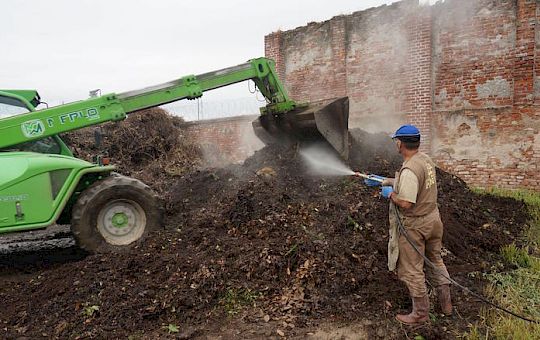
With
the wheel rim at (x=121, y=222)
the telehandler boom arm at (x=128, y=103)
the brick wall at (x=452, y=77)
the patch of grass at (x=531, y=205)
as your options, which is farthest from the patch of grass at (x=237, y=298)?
the brick wall at (x=452, y=77)

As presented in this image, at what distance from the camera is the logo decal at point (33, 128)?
5.54 m

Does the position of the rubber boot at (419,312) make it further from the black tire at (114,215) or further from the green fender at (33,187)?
the green fender at (33,187)

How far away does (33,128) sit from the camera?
220 inches

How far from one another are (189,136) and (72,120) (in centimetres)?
932

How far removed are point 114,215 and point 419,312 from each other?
4.00m

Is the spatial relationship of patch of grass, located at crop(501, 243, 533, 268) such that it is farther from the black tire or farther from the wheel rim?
the wheel rim

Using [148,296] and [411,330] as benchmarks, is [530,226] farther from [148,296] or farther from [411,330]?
[148,296]

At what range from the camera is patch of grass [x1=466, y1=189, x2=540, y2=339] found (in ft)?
11.8

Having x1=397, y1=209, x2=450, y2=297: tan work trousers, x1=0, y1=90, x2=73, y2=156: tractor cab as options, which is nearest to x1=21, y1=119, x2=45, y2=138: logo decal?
x1=0, y1=90, x2=73, y2=156: tractor cab

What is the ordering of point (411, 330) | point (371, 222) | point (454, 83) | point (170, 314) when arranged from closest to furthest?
point (411, 330) → point (170, 314) → point (371, 222) → point (454, 83)

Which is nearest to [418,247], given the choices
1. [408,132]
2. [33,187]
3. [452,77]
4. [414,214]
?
[414,214]

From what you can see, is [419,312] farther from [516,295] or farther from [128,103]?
[128,103]

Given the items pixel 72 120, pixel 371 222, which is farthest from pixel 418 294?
pixel 72 120

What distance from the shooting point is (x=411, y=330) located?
3816 millimetres
